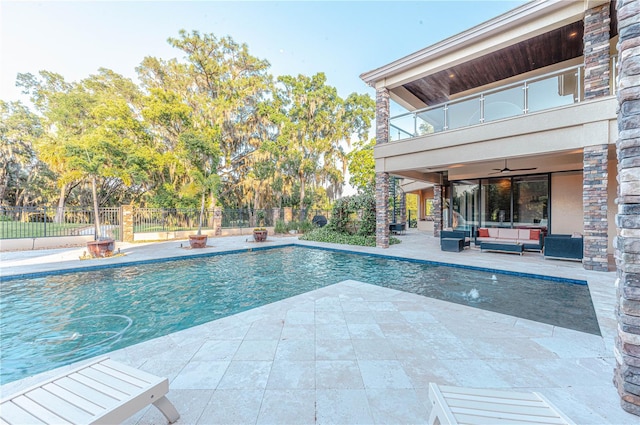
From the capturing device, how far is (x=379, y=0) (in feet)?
29.6

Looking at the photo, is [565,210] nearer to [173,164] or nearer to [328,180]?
[328,180]

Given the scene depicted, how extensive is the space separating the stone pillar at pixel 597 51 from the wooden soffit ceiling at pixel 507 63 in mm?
701

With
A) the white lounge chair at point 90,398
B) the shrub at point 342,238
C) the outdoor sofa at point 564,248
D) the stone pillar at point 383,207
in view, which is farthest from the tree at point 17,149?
the outdoor sofa at point 564,248

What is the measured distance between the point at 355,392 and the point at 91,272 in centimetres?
751

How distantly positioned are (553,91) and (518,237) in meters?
4.45

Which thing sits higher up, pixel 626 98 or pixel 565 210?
pixel 626 98

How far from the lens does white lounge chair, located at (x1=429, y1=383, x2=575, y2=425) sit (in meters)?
1.41

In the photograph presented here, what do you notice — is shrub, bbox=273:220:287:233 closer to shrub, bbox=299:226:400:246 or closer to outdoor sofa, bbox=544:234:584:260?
shrub, bbox=299:226:400:246

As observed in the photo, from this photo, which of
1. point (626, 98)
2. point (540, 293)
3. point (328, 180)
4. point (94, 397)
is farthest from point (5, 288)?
point (328, 180)

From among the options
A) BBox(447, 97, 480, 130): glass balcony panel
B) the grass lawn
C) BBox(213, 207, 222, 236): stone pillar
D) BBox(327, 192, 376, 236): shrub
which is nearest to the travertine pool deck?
BBox(447, 97, 480, 130): glass balcony panel

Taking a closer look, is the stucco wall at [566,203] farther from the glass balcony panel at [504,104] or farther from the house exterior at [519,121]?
the glass balcony panel at [504,104]

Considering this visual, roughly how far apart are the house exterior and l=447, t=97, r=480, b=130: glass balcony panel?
3cm

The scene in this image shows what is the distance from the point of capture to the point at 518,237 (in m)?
8.97

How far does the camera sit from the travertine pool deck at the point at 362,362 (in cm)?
193
